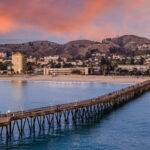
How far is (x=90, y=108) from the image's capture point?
8481cm

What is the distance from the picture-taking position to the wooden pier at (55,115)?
6230cm

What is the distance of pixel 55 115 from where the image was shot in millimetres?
80375

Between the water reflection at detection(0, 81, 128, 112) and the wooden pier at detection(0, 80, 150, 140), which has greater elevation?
the wooden pier at detection(0, 80, 150, 140)

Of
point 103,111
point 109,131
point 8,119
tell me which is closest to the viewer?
point 8,119

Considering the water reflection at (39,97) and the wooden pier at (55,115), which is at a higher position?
the wooden pier at (55,115)

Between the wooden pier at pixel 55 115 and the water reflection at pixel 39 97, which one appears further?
the water reflection at pixel 39 97

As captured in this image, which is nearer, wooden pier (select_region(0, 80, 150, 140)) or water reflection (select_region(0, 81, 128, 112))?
wooden pier (select_region(0, 80, 150, 140))

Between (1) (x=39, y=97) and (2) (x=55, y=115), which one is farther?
(1) (x=39, y=97)

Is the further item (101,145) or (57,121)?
(57,121)

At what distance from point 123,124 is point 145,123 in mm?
3213

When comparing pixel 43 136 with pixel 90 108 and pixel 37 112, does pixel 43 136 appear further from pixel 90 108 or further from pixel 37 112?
pixel 90 108

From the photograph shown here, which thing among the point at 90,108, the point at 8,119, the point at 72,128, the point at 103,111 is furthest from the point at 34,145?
the point at 103,111

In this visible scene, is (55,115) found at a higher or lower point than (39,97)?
higher

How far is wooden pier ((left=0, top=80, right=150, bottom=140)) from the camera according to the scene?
204ft
